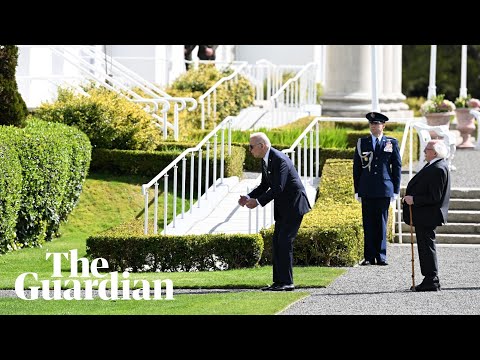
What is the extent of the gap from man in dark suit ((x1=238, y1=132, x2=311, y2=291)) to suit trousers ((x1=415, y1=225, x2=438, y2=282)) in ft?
3.72

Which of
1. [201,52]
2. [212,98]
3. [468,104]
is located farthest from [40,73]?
[201,52]

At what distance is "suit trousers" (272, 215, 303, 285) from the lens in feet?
43.8

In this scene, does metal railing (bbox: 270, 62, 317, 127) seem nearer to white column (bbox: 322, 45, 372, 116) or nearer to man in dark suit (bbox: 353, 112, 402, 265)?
white column (bbox: 322, 45, 372, 116)

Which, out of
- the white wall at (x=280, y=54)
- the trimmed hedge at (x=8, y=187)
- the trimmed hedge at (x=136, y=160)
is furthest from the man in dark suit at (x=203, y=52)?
the trimmed hedge at (x=8, y=187)

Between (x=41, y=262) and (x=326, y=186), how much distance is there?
419cm

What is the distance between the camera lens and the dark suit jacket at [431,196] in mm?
13383

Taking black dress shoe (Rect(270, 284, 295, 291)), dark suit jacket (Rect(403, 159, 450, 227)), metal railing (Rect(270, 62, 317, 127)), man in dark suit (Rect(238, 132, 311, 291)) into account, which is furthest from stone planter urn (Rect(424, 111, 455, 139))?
black dress shoe (Rect(270, 284, 295, 291))

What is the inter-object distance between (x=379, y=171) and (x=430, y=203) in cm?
224

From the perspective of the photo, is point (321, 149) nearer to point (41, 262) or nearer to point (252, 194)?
point (41, 262)

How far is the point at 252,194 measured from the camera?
44.5 ft

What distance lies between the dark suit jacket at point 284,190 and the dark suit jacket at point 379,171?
2353 millimetres

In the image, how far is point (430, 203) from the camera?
13391 millimetres
